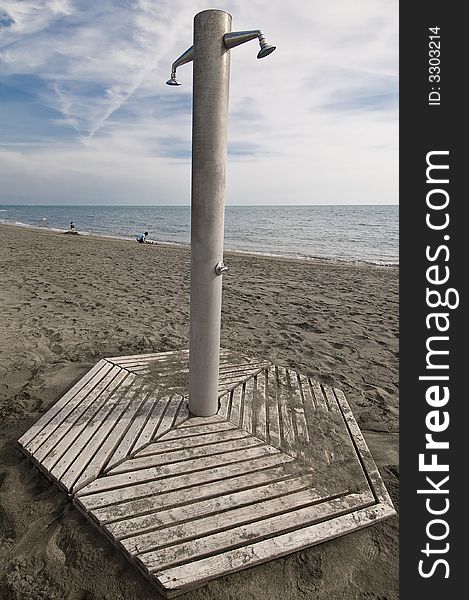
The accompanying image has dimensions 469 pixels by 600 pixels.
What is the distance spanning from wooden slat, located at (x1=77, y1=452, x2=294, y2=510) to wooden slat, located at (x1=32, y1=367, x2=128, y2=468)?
531mm

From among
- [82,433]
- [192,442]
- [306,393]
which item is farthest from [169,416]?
[306,393]

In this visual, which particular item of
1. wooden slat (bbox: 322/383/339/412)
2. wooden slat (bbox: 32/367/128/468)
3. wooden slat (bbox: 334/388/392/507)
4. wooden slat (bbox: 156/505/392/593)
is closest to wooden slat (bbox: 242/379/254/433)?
wooden slat (bbox: 322/383/339/412)

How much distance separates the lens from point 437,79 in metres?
2.95

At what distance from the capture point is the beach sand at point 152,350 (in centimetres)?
195

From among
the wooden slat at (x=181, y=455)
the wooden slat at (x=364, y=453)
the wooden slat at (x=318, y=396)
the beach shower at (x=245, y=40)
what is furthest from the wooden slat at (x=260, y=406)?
A: the beach shower at (x=245, y=40)

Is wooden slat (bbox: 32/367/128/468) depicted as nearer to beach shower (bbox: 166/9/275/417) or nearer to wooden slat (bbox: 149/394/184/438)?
wooden slat (bbox: 149/394/184/438)

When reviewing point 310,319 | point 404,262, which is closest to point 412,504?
point 404,262

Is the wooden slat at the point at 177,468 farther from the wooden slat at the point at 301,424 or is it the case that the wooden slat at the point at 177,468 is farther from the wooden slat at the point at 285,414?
the wooden slat at the point at 301,424

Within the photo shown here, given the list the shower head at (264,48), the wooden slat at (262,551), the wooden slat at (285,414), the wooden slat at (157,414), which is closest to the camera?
the wooden slat at (262,551)

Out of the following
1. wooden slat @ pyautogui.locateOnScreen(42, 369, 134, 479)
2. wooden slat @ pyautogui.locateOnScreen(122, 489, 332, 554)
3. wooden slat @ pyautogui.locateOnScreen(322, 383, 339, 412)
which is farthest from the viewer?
wooden slat @ pyautogui.locateOnScreen(322, 383, 339, 412)

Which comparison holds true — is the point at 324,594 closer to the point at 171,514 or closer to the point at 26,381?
the point at 171,514

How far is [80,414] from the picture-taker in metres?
3.14

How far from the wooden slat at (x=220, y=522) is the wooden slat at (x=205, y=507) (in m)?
0.03

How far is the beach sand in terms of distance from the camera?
6.39 ft
